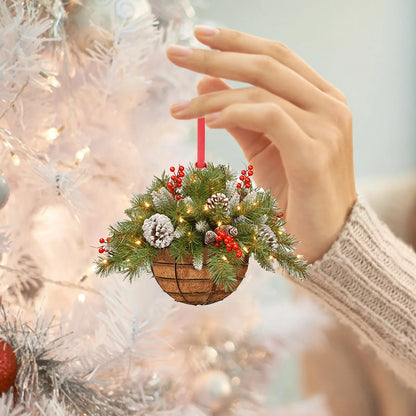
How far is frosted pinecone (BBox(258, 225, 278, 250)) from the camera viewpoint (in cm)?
29

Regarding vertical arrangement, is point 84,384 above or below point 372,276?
below

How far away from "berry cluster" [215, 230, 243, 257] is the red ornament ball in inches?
8.9

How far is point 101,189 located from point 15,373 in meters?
0.32

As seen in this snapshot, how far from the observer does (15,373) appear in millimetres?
392

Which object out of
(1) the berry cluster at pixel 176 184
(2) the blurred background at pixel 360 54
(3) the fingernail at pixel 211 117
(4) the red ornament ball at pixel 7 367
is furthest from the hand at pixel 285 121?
(2) the blurred background at pixel 360 54

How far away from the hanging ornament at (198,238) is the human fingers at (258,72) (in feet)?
0.44

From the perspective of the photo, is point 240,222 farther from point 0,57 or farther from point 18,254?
point 18,254

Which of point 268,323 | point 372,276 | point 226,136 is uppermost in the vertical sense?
point 372,276

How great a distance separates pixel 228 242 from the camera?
270mm

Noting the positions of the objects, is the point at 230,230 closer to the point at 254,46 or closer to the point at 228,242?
the point at 228,242

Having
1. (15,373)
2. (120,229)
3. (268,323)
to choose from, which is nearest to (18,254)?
(15,373)

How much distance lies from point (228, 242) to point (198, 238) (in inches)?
1.0

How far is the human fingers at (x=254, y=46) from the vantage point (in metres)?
0.42

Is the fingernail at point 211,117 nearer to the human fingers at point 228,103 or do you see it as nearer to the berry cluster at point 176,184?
the human fingers at point 228,103
